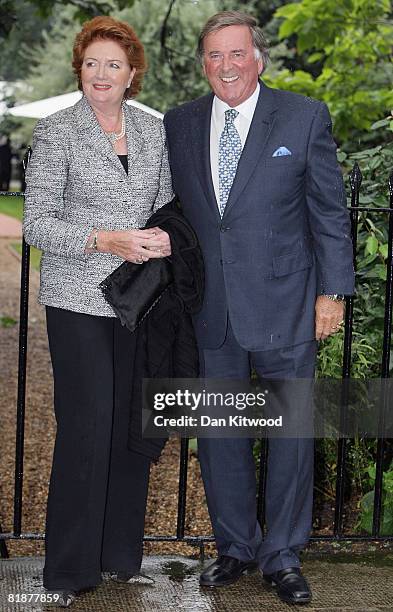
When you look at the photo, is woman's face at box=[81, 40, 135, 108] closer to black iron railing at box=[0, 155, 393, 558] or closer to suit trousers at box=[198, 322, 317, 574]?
black iron railing at box=[0, 155, 393, 558]

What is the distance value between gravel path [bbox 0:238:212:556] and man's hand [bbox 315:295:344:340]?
2403 mm

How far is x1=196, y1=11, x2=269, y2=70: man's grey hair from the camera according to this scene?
3.68m

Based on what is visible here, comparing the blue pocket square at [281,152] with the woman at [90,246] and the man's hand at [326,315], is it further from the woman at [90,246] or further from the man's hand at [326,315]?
the man's hand at [326,315]

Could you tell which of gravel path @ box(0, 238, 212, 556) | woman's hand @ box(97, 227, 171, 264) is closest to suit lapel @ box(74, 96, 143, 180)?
woman's hand @ box(97, 227, 171, 264)

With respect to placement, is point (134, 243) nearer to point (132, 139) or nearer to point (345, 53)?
point (132, 139)

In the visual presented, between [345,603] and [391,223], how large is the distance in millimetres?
1569

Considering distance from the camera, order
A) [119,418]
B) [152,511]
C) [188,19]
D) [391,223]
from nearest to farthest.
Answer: [119,418]
[391,223]
[152,511]
[188,19]

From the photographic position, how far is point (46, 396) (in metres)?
9.81

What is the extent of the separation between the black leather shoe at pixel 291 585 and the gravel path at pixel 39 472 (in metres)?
1.94

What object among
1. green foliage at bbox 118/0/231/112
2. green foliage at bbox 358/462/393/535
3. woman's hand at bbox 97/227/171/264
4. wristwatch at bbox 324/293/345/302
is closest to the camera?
woman's hand at bbox 97/227/171/264

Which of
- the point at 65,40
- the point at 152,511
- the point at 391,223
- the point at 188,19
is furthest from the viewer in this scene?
the point at 65,40

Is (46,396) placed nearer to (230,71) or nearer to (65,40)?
(230,71)

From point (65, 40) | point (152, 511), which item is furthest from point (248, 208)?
point (65, 40)

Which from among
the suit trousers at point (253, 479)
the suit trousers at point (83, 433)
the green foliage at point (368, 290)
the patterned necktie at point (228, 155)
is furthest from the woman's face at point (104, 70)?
the green foliage at point (368, 290)
